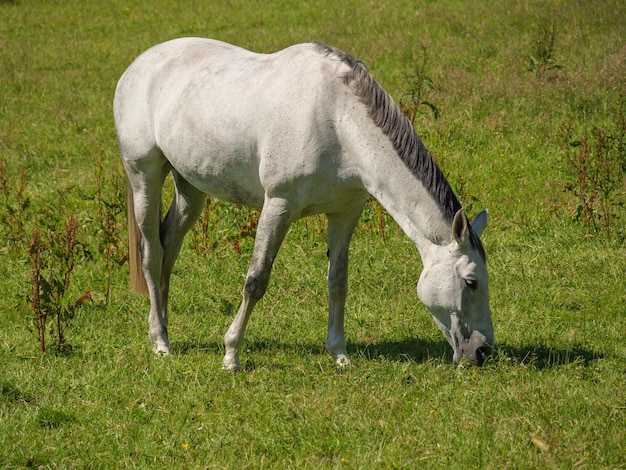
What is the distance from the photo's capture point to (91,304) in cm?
686

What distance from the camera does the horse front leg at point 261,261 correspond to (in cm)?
533

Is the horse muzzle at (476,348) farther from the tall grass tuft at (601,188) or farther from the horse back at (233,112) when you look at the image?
the tall grass tuft at (601,188)

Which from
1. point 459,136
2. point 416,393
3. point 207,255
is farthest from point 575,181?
point 416,393

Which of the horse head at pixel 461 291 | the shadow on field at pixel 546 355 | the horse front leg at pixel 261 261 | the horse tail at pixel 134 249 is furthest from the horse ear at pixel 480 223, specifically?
the horse tail at pixel 134 249

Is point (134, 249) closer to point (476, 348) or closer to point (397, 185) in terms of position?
point (397, 185)

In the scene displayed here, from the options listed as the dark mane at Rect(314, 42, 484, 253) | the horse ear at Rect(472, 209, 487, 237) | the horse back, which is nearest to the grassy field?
the horse ear at Rect(472, 209, 487, 237)

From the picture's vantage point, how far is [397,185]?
16.5 feet

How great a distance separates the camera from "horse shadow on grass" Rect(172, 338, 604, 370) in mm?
5395

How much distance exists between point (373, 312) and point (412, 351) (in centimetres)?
83

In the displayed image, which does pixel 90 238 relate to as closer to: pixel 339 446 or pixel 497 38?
pixel 339 446

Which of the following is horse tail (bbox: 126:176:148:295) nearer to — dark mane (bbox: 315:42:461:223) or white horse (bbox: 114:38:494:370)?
white horse (bbox: 114:38:494:370)

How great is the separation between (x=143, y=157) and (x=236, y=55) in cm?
98

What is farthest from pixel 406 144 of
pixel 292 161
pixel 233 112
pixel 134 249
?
pixel 134 249

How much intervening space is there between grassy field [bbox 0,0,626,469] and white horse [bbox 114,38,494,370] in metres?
0.46
